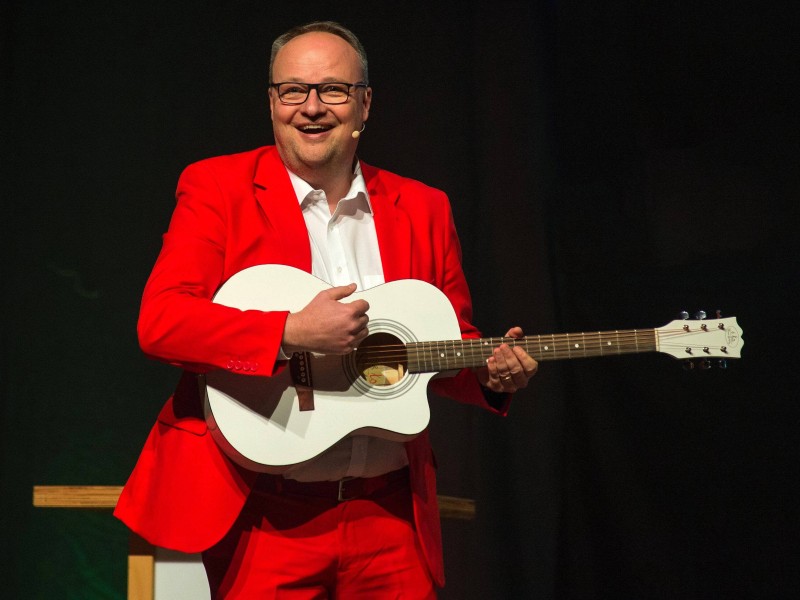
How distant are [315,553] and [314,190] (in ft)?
3.40

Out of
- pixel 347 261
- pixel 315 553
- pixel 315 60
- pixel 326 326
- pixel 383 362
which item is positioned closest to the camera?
pixel 326 326

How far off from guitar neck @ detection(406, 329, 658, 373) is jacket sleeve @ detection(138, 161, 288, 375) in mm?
429

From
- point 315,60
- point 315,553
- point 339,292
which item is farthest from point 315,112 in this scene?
point 315,553

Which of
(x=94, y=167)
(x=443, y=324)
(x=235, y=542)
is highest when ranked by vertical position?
(x=94, y=167)

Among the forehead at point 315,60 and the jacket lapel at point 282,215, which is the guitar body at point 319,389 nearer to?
the jacket lapel at point 282,215

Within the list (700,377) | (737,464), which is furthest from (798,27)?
(737,464)

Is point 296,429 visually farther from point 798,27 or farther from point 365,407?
point 798,27

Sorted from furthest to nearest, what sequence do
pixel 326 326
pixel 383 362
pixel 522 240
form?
pixel 522 240, pixel 383 362, pixel 326 326

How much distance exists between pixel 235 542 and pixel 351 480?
34 cm

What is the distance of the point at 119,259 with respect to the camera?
164 inches

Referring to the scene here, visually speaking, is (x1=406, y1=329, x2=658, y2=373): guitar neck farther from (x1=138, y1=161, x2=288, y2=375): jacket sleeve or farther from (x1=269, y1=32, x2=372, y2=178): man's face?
(x1=269, y1=32, x2=372, y2=178): man's face

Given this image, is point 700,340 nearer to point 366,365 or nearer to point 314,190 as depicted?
point 366,365

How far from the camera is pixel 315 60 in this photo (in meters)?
2.79

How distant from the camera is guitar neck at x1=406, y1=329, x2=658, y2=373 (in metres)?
2.53
